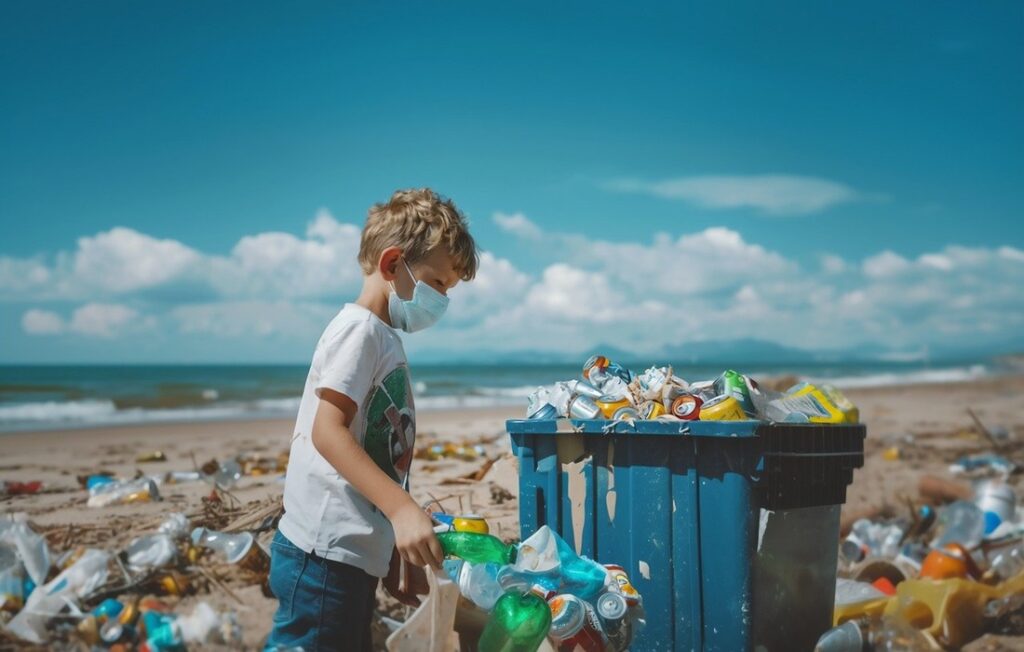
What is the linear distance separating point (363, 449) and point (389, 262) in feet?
1.82

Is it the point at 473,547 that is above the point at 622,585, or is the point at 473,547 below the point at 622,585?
above

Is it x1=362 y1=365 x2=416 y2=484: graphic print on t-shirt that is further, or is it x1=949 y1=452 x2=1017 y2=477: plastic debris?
x1=949 y1=452 x2=1017 y2=477: plastic debris

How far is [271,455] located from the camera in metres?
9.93

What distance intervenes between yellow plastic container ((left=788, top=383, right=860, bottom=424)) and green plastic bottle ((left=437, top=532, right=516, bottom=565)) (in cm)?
160

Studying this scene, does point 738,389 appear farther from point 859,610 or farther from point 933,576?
point 933,576

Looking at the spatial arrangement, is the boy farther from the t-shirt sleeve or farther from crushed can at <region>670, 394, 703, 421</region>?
crushed can at <region>670, 394, 703, 421</region>

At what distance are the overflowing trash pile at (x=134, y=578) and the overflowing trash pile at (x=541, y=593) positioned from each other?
1.13m

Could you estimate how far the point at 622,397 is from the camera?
357 cm

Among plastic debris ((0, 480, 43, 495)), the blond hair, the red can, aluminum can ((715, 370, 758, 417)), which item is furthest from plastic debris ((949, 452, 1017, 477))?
plastic debris ((0, 480, 43, 495))

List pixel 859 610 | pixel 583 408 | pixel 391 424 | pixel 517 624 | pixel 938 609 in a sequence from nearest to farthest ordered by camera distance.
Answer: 1. pixel 391 424
2. pixel 517 624
3. pixel 583 408
4. pixel 938 609
5. pixel 859 610

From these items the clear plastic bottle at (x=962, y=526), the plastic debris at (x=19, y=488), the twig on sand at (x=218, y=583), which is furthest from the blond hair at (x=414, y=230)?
the plastic debris at (x=19, y=488)

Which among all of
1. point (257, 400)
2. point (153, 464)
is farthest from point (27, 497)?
point (257, 400)

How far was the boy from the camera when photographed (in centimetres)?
217

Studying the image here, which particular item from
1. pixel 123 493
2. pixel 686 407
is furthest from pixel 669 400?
pixel 123 493
